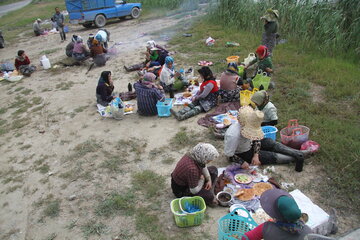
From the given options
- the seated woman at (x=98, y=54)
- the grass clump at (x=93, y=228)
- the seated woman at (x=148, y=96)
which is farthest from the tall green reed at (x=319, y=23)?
the grass clump at (x=93, y=228)

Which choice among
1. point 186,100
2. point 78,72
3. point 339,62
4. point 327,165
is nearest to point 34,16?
point 78,72

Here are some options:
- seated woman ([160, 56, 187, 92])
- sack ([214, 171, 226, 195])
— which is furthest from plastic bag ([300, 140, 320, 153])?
seated woman ([160, 56, 187, 92])

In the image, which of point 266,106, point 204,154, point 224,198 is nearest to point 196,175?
point 204,154

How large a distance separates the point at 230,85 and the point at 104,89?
299cm

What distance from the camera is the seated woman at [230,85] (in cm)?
619

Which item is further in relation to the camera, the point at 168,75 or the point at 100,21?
the point at 100,21

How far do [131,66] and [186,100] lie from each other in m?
3.09

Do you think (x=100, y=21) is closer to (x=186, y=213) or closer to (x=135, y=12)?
(x=135, y=12)

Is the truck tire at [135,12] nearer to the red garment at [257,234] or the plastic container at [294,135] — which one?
the plastic container at [294,135]

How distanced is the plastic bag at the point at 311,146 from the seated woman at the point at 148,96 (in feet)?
10.1

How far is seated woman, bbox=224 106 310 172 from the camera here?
3988 mm

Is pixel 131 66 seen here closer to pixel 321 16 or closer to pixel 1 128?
pixel 1 128

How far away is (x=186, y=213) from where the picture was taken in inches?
137

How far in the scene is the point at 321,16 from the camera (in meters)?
8.57
